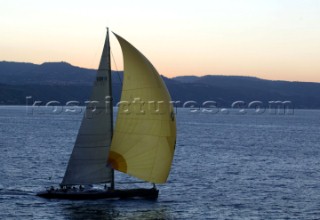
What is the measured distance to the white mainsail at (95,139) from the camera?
49719mm

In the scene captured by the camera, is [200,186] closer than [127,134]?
No

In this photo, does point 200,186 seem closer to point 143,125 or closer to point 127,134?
point 127,134

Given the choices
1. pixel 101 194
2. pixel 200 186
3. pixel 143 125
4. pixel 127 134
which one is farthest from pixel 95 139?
pixel 200 186

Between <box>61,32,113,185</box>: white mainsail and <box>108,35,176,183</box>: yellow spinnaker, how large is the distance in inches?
70.0

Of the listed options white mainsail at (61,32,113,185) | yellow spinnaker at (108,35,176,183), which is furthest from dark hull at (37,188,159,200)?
yellow spinnaker at (108,35,176,183)

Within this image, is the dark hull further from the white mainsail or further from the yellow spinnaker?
the yellow spinnaker

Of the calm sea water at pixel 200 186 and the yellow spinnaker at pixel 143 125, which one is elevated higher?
the yellow spinnaker at pixel 143 125

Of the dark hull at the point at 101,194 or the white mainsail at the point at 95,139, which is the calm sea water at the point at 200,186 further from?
the white mainsail at the point at 95,139

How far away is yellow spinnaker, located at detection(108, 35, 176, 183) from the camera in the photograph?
46562mm

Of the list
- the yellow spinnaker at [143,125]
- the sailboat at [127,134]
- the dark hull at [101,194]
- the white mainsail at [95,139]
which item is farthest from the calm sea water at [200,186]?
the yellow spinnaker at [143,125]

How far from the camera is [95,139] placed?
50500mm

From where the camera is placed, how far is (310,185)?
69.8 metres

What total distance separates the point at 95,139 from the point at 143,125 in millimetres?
5001

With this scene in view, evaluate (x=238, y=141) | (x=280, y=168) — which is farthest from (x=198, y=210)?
(x=238, y=141)
